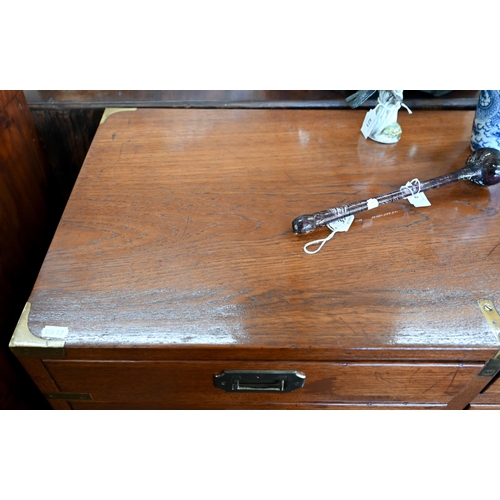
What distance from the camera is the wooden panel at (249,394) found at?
2.36 feet

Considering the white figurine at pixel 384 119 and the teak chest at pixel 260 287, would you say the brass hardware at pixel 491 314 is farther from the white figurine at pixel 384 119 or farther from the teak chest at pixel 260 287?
the white figurine at pixel 384 119

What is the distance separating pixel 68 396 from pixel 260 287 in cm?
41

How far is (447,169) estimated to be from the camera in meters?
0.94

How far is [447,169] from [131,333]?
2.39 feet

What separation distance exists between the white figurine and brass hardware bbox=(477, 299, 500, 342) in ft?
1.45

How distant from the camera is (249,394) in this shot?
2.64 ft

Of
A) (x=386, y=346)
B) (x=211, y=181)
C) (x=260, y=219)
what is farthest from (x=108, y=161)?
(x=386, y=346)

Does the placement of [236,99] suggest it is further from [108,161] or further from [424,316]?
[424,316]

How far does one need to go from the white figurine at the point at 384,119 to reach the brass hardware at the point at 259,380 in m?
0.58

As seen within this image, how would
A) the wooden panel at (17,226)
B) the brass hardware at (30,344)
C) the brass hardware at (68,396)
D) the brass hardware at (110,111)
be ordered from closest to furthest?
the brass hardware at (30,344) → the brass hardware at (68,396) → the wooden panel at (17,226) → the brass hardware at (110,111)

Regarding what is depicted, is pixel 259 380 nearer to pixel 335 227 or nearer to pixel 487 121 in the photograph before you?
pixel 335 227

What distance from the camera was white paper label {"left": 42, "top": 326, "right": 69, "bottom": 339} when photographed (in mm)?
671

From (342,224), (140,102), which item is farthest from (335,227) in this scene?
(140,102)

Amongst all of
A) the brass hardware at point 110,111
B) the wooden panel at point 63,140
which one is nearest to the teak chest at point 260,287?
the brass hardware at point 110,111
